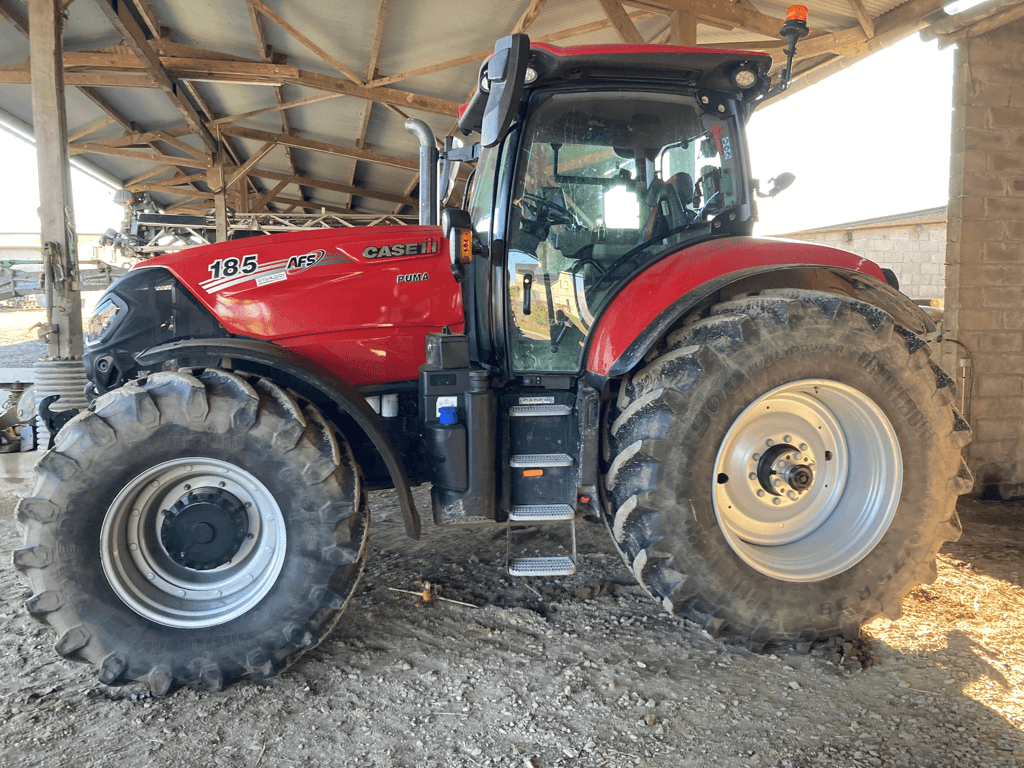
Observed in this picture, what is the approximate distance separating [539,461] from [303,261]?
49.1 inches

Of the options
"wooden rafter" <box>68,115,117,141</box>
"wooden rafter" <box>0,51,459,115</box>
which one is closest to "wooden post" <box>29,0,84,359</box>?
"wooden rafter" <box>0,51,459,115</box>

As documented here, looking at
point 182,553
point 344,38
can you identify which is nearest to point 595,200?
point 182,553

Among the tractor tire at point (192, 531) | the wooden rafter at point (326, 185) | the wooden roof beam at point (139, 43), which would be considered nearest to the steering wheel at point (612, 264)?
the tractor tire at point (192, 531)

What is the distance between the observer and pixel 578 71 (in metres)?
2.51

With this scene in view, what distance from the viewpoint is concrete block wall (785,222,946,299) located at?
14875mm

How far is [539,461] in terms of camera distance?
258 centimetres

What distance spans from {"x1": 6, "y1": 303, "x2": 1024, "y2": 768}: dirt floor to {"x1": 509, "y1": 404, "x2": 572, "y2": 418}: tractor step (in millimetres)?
853

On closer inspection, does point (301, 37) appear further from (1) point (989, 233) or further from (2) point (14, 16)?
(1) point (989, 233)

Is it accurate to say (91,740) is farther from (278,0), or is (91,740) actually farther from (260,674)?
(278,0)

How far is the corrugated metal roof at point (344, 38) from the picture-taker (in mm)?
5609

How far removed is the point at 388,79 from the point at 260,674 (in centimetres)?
640

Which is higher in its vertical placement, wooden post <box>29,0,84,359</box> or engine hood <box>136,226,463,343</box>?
wooden post <box>29,0,84,359</box>

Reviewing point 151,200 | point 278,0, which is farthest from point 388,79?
point 151,200

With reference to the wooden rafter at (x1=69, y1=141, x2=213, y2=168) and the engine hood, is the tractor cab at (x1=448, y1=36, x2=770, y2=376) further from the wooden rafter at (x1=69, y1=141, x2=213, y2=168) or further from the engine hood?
the wooden rafter at (x1=69, y1=141, x2=213, y2=168)
